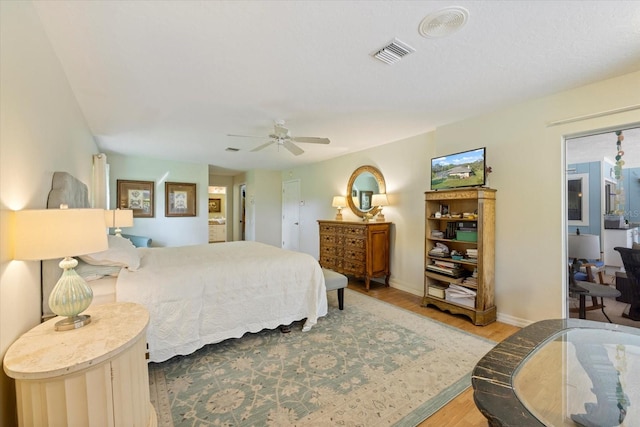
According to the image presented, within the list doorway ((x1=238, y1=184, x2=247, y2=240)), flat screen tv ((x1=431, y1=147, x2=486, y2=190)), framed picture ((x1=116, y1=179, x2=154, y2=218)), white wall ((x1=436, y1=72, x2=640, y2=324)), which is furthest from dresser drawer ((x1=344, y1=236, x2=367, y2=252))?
doorway ((x1=238, y1=184, x2=247, y2=240))

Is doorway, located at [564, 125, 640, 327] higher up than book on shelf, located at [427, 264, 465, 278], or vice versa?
doorway, located at [564, 125, 640, 327]

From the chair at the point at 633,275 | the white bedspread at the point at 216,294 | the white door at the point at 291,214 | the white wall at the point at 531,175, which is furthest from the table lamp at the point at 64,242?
the white door at the point at 291,214

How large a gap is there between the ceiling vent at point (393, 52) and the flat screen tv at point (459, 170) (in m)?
1.64

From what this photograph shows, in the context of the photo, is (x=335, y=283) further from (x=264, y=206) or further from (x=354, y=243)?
(x=264, y=206)

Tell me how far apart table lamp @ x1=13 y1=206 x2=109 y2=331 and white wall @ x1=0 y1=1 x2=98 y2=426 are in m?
0.07

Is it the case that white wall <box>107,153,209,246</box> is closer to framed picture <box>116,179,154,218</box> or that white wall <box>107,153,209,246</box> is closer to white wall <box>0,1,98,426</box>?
framed picture <box>116,179,154,218</box>

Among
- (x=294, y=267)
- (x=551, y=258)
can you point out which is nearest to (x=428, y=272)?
(x=551, y=258)

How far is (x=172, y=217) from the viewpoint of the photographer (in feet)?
19.7

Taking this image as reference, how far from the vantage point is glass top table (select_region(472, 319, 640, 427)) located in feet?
3.09

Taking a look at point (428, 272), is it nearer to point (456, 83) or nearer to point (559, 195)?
point (559, 195)

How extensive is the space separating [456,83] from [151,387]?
3.48 metres

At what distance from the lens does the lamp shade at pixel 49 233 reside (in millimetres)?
1120

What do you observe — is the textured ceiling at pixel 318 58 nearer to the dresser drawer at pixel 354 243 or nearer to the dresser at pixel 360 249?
the dresser at pixel 360 249

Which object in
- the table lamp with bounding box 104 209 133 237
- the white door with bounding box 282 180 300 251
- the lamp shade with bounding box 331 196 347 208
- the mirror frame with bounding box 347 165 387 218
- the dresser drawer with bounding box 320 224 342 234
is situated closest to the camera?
the table lamp with bounding box 104 209 133 237
